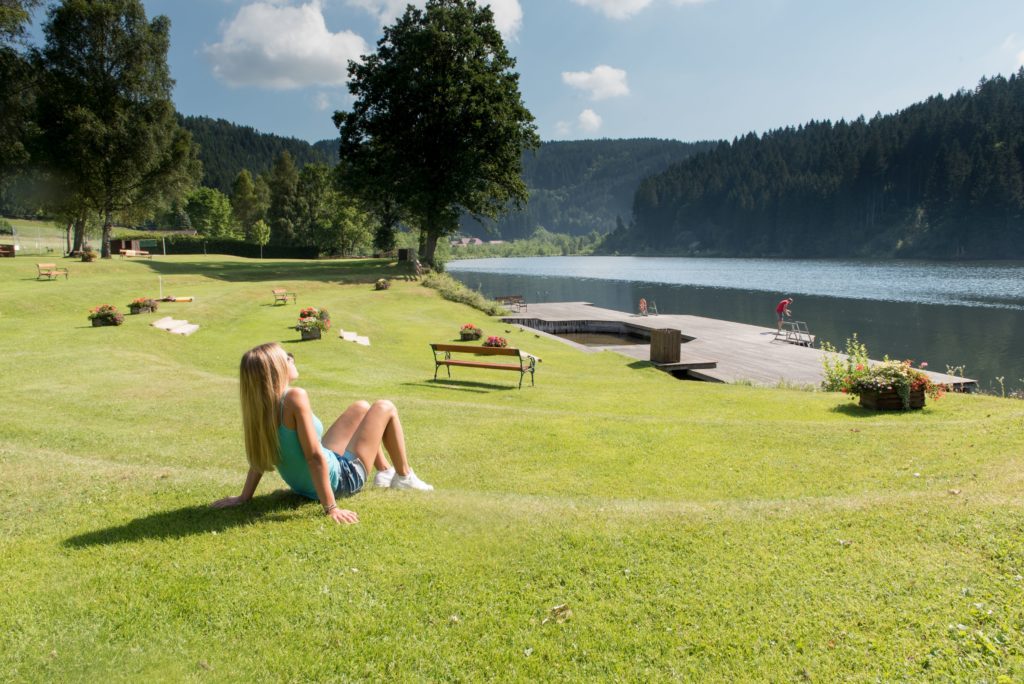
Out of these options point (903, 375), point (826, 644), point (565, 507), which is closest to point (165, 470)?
point (565, 507)

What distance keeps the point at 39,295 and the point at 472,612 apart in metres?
28.8

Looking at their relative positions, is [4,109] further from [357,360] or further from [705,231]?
[705,231]

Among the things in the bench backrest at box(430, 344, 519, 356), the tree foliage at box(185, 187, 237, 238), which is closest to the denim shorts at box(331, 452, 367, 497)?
the bench backrest at box(430, 344, 519, 356)

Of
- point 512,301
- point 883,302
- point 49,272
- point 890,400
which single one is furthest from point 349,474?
point 883,302

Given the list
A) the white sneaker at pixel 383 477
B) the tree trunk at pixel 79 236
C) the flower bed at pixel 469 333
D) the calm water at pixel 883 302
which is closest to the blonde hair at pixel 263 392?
the white sneaker at pixel 383 477

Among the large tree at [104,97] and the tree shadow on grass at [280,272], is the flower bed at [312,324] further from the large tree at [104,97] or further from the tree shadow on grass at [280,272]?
the large tree at [104,97]

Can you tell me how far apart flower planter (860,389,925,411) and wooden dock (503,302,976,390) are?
Result: 5663mm

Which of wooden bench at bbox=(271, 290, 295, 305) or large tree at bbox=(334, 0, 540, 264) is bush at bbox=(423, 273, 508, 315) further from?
wooden bench at bbox=(271, 290, 295, 305)

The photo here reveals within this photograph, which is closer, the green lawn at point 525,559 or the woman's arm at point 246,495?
the green lawn at point 525,559

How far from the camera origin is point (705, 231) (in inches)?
7746

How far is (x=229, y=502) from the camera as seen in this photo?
19.3ft

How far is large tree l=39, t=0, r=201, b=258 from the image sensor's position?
137ft

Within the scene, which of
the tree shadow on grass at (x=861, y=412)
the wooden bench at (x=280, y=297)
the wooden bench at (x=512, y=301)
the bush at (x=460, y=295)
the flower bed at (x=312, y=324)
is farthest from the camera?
the wooden bench at (x=512, y=301)

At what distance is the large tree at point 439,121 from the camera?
160 ft
